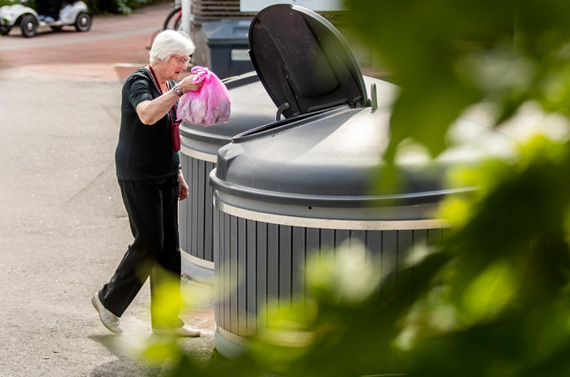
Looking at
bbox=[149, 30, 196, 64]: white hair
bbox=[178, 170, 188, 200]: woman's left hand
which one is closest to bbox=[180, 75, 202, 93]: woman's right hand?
bbox=[149, 30, 196, 64]: white hair

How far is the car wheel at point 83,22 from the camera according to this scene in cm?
2017

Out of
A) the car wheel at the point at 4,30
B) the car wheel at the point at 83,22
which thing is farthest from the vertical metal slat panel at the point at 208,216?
the car wheel at the point at 83,22

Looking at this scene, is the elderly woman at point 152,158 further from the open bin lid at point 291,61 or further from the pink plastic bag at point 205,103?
the open bin lid at point 291,61

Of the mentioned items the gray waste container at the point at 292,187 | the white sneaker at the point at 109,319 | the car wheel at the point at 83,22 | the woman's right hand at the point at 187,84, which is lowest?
the car wheel at the point at 83,22

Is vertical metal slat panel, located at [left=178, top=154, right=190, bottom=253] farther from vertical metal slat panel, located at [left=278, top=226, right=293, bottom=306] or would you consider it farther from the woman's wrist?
vertical metal slat panel, located at [left=278, top=226, right=293, bottom=306]

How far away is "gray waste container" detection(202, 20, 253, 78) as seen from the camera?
9.73 m

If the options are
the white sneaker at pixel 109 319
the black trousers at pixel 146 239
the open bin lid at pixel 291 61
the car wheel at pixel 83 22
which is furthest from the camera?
the car wheel at pixel 83 22

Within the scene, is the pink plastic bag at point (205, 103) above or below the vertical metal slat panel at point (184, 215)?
above

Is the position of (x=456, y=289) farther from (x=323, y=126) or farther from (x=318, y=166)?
(x=323, y=126)

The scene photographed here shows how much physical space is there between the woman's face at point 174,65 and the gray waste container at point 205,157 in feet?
2.19

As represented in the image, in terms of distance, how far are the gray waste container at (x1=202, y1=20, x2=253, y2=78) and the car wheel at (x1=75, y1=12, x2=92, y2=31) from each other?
11.1 metres

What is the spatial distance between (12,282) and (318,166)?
9.18ft

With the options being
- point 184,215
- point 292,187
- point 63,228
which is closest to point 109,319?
point 184,215

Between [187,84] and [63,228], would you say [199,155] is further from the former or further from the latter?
[63,228]
